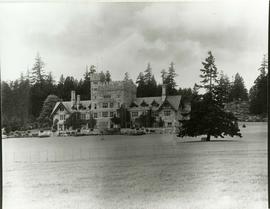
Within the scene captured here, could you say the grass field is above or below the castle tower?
below

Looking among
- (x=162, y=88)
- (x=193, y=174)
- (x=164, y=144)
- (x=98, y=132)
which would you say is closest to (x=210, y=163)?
(x=193, y=174)

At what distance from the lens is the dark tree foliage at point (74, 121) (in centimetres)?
522

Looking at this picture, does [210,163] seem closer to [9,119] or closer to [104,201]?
[104,201]

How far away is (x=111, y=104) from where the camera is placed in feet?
17.1

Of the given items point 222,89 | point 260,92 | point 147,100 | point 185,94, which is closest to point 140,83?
point 147,100

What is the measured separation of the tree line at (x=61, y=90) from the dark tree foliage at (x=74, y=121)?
25 centimetres

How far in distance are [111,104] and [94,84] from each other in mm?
349

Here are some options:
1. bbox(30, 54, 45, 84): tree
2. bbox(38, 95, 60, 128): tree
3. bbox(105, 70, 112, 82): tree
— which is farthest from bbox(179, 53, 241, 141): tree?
bbox(30, 54, 45, 84): tree

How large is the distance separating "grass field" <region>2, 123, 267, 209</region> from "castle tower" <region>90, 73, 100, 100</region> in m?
0.56

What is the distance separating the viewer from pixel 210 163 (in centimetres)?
521

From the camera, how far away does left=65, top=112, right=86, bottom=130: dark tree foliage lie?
522 centimetres

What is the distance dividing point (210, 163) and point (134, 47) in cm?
184

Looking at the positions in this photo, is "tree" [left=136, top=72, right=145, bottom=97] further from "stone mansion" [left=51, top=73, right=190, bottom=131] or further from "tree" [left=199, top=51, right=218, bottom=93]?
"tree" [left=199, top=51, right=218, bottom=93]

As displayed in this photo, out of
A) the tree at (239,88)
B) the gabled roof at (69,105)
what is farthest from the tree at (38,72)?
the tree at (239,88)
